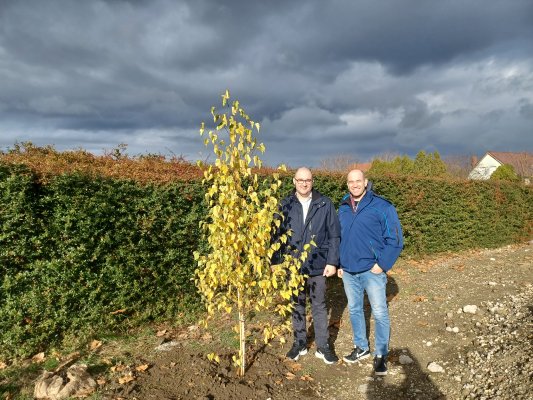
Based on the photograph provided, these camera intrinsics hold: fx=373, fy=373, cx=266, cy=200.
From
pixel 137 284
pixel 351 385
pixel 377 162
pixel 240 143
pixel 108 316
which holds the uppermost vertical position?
pixel 377 162

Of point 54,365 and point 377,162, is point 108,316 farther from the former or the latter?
point 377,162

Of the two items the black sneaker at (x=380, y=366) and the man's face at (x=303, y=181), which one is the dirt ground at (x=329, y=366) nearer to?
the black sneaker at (x=380, y=366)

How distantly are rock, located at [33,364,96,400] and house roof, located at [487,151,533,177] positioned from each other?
156 ft

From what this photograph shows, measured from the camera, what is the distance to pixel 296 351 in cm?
470

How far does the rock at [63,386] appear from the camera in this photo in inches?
148

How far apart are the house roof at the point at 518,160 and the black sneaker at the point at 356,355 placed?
4508cm

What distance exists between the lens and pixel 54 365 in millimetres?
4512

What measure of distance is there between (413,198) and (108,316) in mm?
8200

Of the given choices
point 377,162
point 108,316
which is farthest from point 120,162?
point 377,162

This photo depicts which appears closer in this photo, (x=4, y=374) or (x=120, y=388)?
(x=120, y=388)

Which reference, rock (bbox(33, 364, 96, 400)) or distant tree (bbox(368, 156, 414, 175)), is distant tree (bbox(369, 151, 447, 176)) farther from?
rock (bbox(33, 364, 96, 400))

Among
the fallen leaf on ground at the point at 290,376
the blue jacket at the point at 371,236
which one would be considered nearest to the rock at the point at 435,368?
the blue jacket at the point at 371,236

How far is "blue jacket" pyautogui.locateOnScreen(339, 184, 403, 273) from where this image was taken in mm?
4246

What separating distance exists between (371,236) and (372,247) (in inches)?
5.0
